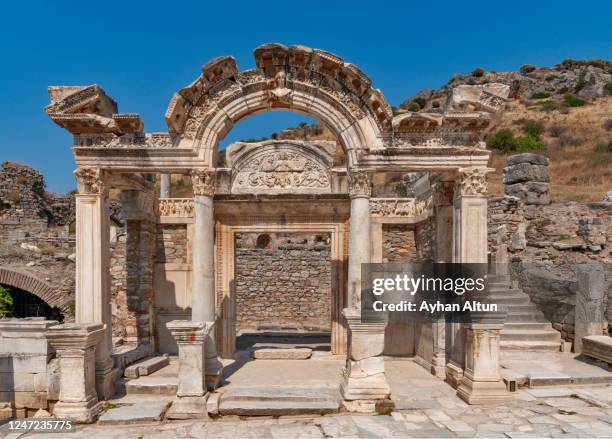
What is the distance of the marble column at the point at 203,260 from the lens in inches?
307

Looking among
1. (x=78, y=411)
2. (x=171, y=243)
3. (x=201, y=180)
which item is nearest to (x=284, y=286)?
(x=171, y=243)

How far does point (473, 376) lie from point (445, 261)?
2338 mm

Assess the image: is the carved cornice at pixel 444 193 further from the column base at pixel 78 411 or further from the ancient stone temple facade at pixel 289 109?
the column base at pixel 78 411

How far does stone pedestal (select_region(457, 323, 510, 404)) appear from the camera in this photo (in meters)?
7.21


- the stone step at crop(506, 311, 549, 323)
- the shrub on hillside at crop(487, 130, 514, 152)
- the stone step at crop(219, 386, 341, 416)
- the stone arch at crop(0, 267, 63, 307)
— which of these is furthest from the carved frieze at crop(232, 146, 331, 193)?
the shrub on hillside at crop(487, 130, 514, 152)

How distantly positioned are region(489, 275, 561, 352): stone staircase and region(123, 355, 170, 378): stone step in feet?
24.2

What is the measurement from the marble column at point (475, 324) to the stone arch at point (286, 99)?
176 centimetres

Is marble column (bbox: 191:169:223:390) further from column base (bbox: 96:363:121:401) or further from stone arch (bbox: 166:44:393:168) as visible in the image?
column base (bbox: 96:363:121:401)

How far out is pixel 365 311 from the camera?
7.49 metres

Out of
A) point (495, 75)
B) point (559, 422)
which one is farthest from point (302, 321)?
point (495, 75)

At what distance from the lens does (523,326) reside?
1099cm

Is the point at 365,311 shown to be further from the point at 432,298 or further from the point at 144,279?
the point at 144,279

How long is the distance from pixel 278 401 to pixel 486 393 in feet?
10.9

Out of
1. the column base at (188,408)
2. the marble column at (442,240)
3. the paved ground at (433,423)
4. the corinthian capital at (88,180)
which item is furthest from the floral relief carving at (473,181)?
the corinthian capital at (88,180)
